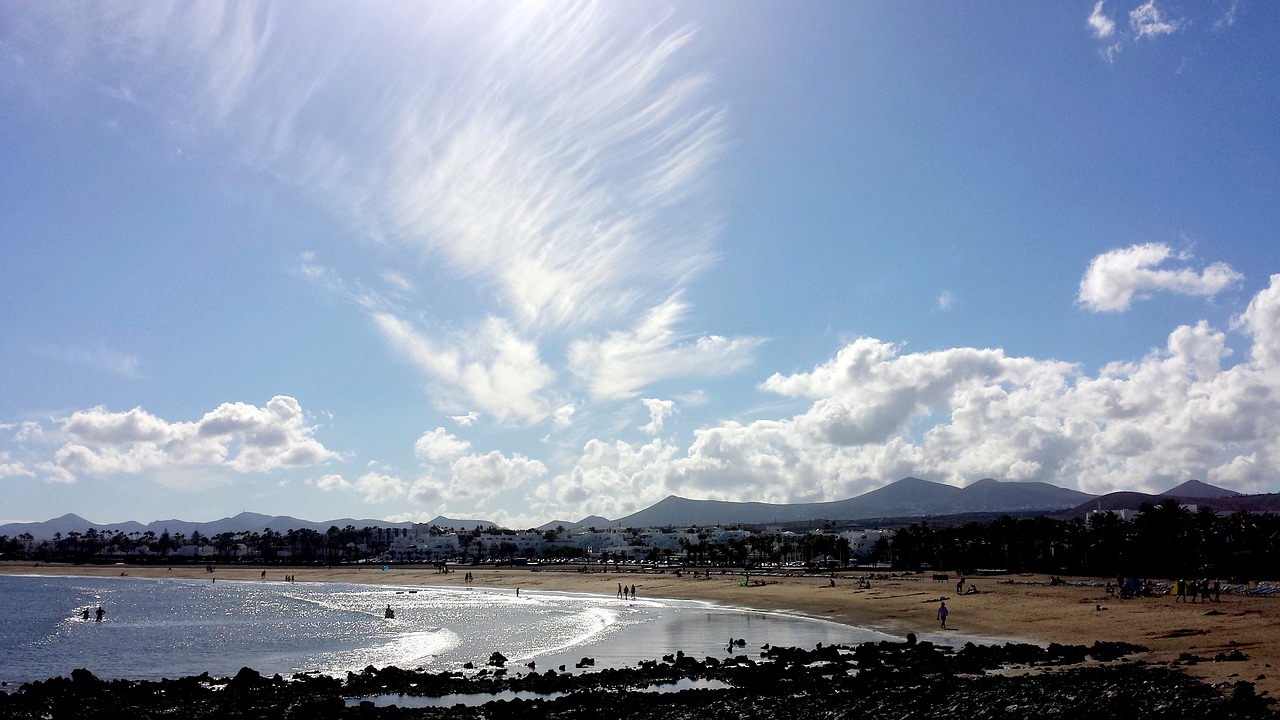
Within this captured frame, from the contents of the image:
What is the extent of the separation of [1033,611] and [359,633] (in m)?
42.6

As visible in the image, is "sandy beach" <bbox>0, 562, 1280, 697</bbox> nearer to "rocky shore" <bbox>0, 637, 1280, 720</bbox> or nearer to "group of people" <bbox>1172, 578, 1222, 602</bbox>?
"group of people" <bbox>1172, 578, 1222, 602</bbox>

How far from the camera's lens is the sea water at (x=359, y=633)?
39062mm

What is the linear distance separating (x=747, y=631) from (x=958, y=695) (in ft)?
78.7

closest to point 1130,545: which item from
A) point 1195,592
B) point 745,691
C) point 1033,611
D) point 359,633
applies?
point 1195,592

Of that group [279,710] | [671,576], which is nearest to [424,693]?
[279,710]

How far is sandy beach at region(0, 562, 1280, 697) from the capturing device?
31.2 meters

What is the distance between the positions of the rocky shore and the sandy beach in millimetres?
2427

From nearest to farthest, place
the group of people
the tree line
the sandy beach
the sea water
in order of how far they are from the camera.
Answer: the sandy beach < the sea water < the group of people < the tree line

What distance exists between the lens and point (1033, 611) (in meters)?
50.0

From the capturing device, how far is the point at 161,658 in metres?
42.4

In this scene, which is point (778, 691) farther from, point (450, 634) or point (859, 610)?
point (859, 610)

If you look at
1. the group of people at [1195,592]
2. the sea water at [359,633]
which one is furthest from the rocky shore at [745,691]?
the group of people at [1195,592]

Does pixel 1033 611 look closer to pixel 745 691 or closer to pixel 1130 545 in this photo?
pixel 745 691

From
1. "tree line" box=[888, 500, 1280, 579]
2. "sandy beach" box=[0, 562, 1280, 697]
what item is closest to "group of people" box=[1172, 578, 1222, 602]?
"sandy beach" box=[0, 562, 1280, 697]
